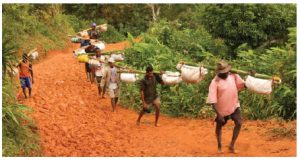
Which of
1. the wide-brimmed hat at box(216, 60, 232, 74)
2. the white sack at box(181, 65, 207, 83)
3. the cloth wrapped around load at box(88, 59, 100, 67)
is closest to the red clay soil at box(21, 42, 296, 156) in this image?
the cloth wrapped around load at box(88, 59, 100, 67)

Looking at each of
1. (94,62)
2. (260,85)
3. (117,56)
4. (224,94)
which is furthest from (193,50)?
(224,94)

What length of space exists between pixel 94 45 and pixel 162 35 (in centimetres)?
303

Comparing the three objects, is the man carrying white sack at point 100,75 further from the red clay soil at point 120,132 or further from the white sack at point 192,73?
the white sack at point 192,73

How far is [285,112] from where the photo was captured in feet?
31.4

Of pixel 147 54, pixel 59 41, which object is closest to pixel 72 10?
pixel 59 41

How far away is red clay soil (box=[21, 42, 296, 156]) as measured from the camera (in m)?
Answer: 7.94

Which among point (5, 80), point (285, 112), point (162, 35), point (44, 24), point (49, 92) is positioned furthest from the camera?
point (44, 24)

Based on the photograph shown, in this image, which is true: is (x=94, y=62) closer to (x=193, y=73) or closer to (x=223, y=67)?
(x=193, y=73)

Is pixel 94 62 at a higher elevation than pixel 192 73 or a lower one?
lower

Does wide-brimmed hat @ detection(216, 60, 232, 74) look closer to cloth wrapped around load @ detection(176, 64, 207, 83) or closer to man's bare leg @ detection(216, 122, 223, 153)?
man's bare leg @ detection(216, 122, 223, 153)

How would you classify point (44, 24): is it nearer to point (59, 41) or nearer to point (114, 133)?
point (59, 41)

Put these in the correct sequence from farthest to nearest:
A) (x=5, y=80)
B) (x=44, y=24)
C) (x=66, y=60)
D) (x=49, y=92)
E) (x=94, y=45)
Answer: (x=44, y=24) < (x=66, y=60) < (x=94, y=45) < (x=49, y=92) < (x=5, y=80)

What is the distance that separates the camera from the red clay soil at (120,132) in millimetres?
7941

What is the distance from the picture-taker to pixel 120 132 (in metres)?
9.14
